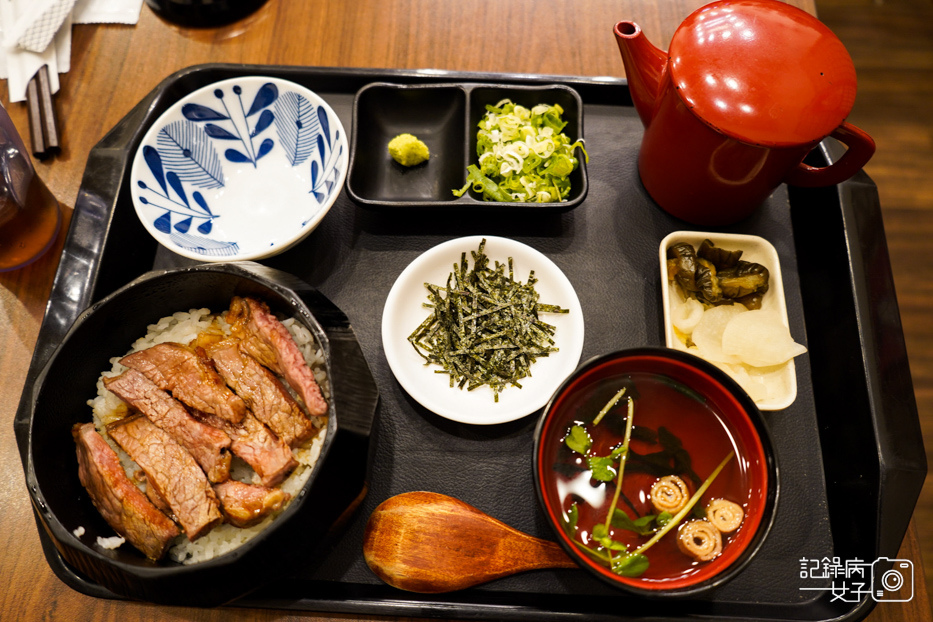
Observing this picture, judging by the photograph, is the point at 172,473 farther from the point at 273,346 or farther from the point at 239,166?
the point at 239,166

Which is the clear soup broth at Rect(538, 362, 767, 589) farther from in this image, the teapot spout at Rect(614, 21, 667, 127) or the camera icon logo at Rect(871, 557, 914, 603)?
the teapot spout at Rect(614, 21, 667, 127)

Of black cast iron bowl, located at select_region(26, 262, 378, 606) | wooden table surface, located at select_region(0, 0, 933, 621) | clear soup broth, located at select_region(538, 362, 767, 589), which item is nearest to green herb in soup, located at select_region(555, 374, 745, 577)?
clear soup broth, located at select_region(538, 362, 767, 589)

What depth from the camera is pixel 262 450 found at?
1.36 metres

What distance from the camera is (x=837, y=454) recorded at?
1.53 m

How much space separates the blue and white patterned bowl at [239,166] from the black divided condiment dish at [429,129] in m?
0.14

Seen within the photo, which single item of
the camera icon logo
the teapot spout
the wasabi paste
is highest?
the teapot spout

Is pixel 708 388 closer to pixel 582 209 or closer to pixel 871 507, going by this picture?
pixel 871 507

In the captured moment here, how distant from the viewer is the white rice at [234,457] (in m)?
1.35

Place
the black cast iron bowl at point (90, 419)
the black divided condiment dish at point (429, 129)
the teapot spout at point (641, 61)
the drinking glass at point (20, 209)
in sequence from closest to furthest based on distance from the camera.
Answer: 1. the black cast iron bowl at point (90, 419)
2. the teapot spout at point (641, 61)
3. the drinking glass at point (20, 209)
4. the black divided condiment dish at point (429, 129)

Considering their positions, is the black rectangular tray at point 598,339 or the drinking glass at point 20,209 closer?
the black rectangular tray at point 598,339

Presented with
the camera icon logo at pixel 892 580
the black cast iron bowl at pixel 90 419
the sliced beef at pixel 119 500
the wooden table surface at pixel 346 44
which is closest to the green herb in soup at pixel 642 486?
the camera icon logo at pixel 892 580

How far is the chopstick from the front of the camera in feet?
6.29

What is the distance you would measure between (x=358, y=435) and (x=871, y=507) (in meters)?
1.23

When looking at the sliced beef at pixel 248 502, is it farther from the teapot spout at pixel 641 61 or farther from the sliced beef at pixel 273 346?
the teapot spout at pixel 641 61
